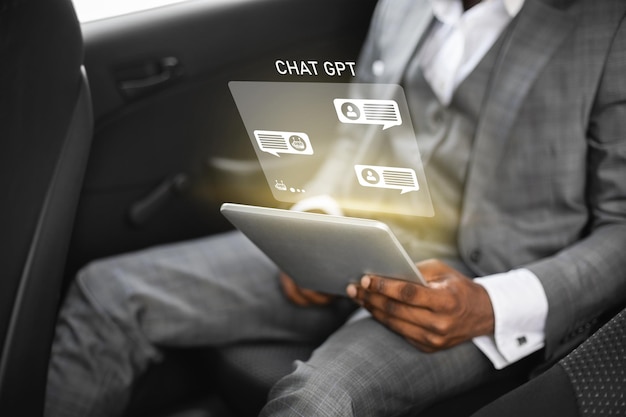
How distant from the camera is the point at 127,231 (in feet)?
4.63

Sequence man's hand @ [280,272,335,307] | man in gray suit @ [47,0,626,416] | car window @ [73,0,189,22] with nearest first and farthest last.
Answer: man in gray suit @ [47,0,626,416]
man's hand @ [280,272,335,307]
car window @ [73,0,189,22]

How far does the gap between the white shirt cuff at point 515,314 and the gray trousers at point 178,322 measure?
0.04 metres

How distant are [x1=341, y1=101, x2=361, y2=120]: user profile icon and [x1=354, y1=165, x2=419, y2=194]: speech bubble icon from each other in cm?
6

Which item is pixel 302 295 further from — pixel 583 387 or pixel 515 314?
pixel 583 387

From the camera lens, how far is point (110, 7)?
4.36 ft

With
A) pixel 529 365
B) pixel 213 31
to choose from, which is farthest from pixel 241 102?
pixel 213 31

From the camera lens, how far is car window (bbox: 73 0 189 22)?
1.29 metres

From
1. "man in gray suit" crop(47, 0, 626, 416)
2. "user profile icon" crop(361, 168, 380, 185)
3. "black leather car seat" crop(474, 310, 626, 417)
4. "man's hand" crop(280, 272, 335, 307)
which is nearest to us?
"black leather car seat" crop(474, 310, 626, 417)

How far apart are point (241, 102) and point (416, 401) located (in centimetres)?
38

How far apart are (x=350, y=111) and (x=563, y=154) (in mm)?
314

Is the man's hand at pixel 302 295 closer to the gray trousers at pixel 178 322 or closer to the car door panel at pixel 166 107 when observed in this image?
the gray trousers at pixel 178 322

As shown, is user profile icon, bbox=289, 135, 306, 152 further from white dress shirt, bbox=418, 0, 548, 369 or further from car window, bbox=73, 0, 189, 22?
car window, bbox=73, 0, 189, 22

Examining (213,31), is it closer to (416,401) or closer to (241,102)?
(241,102)

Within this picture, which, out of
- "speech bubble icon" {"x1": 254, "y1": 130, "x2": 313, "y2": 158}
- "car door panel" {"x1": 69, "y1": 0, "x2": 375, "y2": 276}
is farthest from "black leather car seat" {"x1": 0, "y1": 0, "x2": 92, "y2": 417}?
"car door panel" {"x1": 69, "y1": 0, "x2": 375, "y2": 276}
